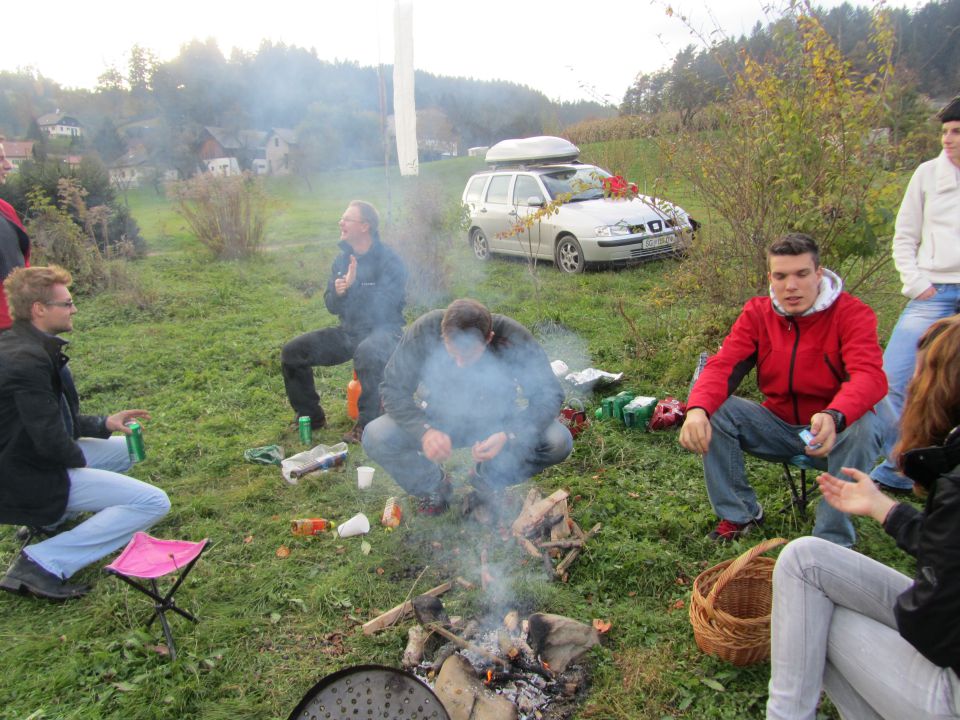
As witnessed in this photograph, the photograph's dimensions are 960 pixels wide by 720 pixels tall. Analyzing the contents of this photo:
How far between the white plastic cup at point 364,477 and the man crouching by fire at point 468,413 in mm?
415

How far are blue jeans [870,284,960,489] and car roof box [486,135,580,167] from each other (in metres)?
7.39

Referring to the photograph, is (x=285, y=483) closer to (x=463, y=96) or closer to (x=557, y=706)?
(x=557, y=706)

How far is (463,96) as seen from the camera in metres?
18.4

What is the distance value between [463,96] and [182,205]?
9.59 m

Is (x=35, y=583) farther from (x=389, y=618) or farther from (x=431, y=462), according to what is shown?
(x=431, y=462)

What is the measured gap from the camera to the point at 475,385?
3.55 m

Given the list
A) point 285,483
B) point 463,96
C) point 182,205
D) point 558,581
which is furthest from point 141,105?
point 558,581

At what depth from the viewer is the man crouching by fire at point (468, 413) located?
133 inches

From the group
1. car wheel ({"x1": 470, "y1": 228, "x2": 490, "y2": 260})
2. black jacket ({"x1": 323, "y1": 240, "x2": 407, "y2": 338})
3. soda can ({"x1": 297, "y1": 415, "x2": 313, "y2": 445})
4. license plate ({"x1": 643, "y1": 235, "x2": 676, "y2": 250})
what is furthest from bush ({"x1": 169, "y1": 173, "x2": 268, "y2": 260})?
soda can ({"x1": 297, "y1": 415, "x2": 313, "y2": 445})

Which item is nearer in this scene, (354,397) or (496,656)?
(496,656)

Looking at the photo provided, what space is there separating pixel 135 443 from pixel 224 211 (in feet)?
30.5

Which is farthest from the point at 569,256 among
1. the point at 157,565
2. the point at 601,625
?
the point at 157,565

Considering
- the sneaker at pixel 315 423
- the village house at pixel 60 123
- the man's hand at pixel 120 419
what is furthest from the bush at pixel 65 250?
the village house at pixel 60 123

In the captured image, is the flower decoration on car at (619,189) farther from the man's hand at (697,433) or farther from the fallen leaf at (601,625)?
the fallen leaf at (601,625)
